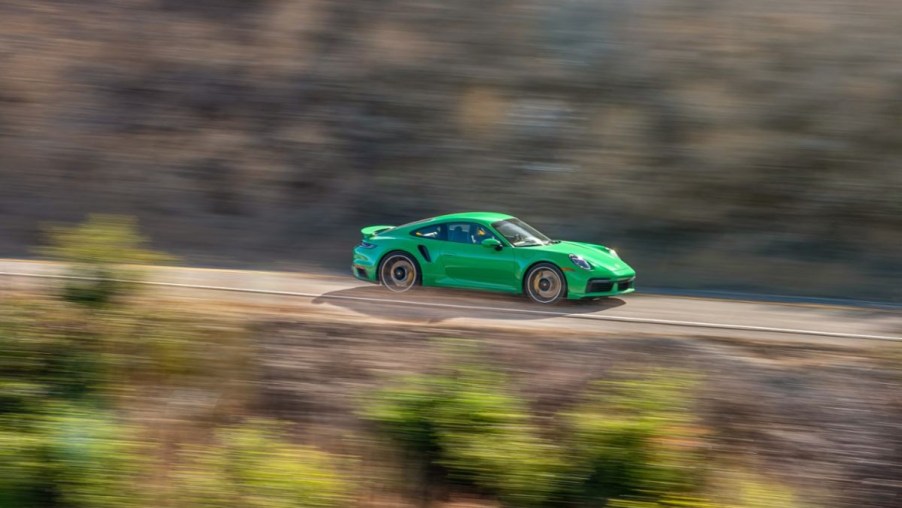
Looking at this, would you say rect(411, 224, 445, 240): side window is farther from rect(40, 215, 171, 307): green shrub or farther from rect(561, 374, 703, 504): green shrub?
rect(40, 215, 171, 307): green shrub

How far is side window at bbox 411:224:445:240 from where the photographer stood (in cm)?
1197

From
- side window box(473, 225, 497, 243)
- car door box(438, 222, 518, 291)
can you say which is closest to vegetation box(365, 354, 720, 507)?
car door box(438, 222, 518, 291)

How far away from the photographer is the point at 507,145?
59.7 feet

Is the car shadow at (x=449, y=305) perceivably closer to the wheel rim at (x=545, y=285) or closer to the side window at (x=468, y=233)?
the wheel rim at (x=545, y=285)

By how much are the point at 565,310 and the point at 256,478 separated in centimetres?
417

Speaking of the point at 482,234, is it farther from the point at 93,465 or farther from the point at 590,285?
the point at 93,465

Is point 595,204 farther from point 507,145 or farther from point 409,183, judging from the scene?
point 409,183

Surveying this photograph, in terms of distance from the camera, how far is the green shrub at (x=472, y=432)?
395 inches

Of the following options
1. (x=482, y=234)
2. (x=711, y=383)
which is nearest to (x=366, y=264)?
(x=482, y=234)

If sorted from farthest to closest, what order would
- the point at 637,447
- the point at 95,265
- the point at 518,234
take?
1. the point at 518,234
2. the point at 95,265
3. the point at 637,447

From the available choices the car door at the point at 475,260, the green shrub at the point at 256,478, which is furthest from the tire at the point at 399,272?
the green shrub at the point at 256,478

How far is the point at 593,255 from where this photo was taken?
11719 millimetres

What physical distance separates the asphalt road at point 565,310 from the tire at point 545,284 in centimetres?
12

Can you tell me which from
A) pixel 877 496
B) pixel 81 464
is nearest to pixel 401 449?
pixel 81 464
